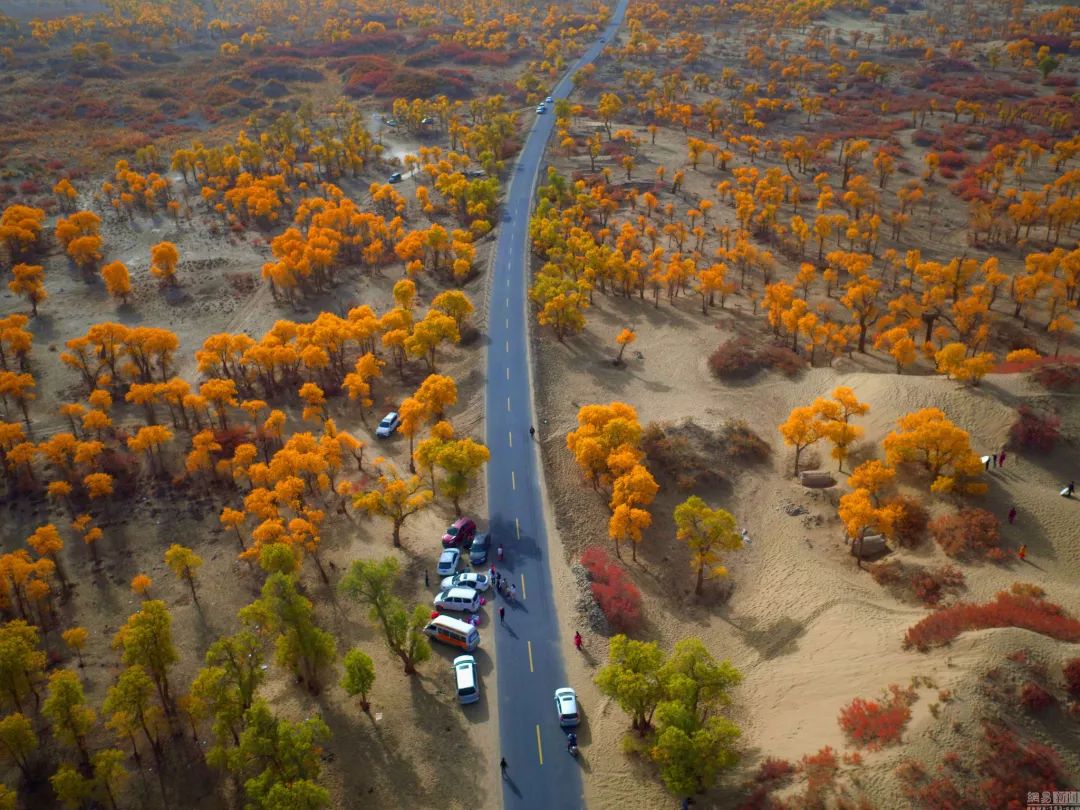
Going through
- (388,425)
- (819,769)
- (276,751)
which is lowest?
(819,769)

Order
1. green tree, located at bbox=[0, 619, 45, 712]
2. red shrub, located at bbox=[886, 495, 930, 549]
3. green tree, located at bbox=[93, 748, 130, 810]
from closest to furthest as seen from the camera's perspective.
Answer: green tree, located at bbox=[93, 748, 130, 810] < green tree, located at bbox=[0, 619, 45, 712] < red shrub, located at bbox=[886, 495, 930, 549]

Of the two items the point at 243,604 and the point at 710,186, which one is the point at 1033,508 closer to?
the point at 243,604

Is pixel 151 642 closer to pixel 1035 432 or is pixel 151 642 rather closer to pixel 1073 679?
pixel 1073 679

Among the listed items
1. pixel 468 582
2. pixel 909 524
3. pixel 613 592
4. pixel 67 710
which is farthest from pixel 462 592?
pixel 909 524

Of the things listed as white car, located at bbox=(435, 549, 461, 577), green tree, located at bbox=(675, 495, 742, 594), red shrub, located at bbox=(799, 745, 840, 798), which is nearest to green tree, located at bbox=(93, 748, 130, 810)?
white car, located at bbox=(435, 549, 461, 577)

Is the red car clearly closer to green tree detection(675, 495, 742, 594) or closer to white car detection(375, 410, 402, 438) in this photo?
green tree detection(675, 495, 742, 594)

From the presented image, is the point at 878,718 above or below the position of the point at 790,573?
above

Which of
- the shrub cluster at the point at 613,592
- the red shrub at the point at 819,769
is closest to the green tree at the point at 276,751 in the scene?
the shrub cluster at the point at 613,592
